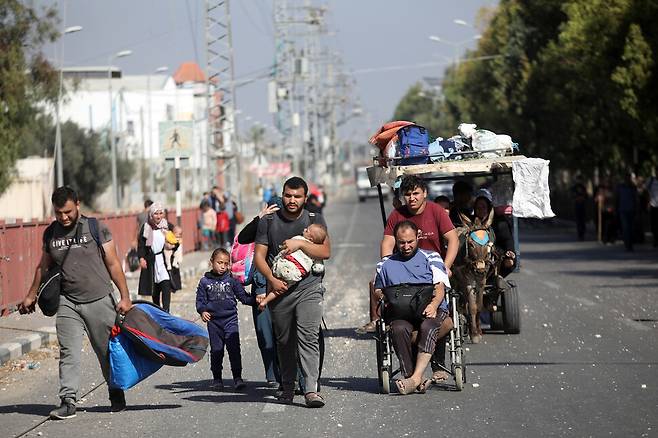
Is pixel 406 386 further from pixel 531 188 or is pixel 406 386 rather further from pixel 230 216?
pixel 230 216

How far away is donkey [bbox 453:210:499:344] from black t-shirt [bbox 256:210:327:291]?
4.13 meters

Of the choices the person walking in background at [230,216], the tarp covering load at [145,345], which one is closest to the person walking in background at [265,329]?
the tarp covering load at [145,345]

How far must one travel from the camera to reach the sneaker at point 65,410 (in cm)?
1041

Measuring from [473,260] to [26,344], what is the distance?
5515 mm

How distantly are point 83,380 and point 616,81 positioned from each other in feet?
85.7

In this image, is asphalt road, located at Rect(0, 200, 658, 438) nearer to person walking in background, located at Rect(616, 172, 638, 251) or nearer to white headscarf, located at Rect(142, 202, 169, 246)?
white headscarf, located at Rect(142, 202, 169, 246)

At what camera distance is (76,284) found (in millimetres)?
10477

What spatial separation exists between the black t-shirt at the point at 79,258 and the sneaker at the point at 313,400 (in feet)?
6.12


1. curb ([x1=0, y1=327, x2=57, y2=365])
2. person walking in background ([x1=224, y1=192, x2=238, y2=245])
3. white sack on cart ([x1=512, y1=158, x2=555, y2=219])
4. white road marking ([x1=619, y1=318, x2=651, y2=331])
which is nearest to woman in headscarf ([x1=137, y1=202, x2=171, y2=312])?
curb ([x1=0, y1=327, x2=57, y2=365])

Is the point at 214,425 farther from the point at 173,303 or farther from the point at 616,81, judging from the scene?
the point at 616,81

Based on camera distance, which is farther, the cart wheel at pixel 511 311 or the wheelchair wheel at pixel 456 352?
the cart wheel at pixel 511 311

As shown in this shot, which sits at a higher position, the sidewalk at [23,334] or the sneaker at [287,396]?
the sneaker at [287,396]

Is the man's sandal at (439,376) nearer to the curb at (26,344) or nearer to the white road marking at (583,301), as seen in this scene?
the curb at (26,344)

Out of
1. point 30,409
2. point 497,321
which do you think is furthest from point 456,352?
point 497,321
